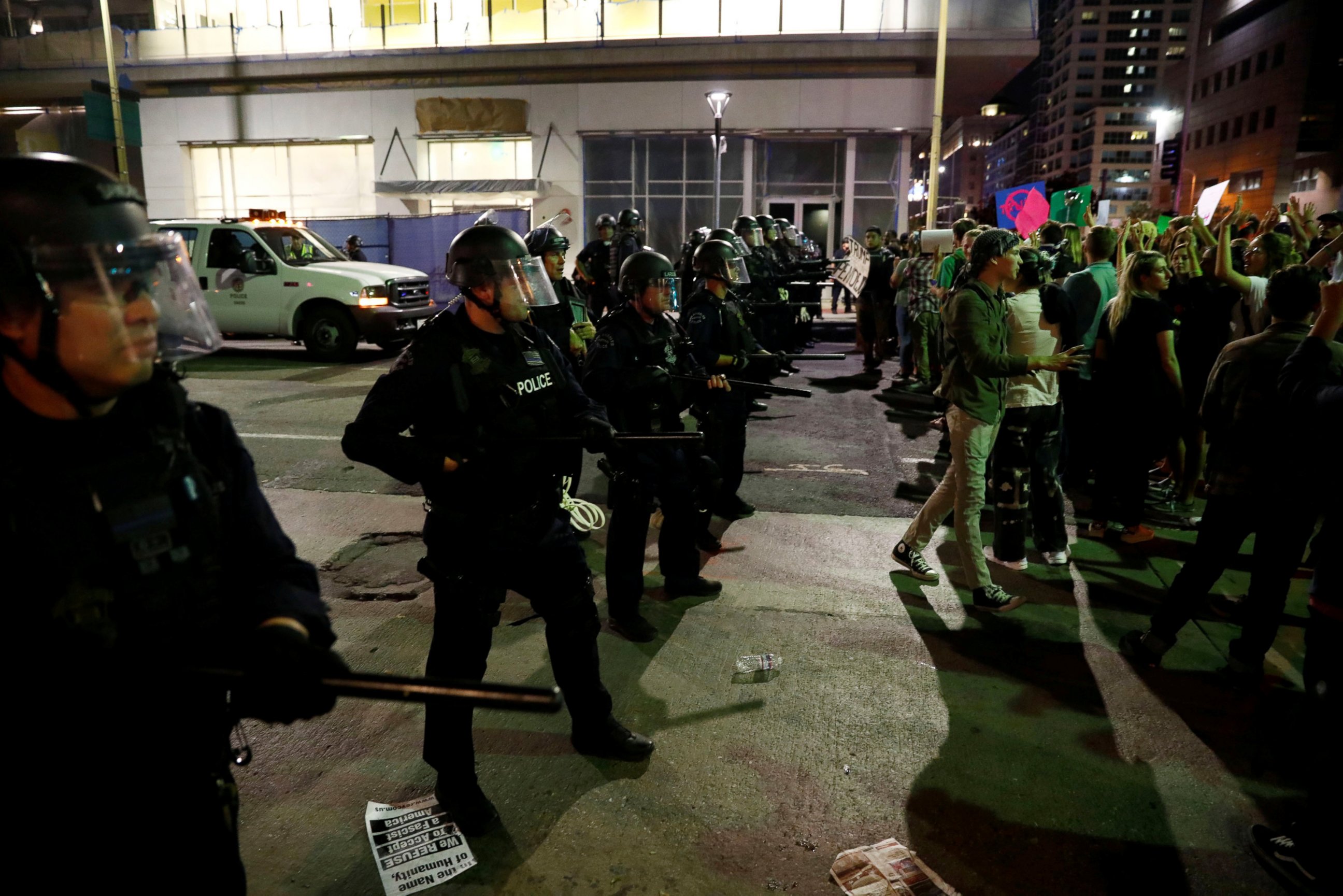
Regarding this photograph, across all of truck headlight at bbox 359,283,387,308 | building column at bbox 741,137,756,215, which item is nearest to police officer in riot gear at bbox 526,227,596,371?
truck headlight at bbox 359,283,387,308

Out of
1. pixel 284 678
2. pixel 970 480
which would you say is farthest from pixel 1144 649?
pixel 284 678

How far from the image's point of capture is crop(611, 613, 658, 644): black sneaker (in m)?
4.69

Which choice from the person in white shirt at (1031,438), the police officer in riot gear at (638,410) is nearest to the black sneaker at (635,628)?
the police officer in riot gear at (638,410)

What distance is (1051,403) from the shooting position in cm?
554

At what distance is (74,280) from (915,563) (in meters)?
4.85

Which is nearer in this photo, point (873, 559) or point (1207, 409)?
point (1207, 409)

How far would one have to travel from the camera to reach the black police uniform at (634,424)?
4750mm

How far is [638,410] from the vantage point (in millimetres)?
4832

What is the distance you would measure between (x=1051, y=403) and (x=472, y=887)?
4.40 m

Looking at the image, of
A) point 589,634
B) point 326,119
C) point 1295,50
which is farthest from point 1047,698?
point 1295,50

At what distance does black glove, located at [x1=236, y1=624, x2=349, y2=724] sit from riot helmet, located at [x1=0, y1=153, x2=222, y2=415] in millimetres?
544

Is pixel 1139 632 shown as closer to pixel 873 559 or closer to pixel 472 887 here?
pixel 873 559

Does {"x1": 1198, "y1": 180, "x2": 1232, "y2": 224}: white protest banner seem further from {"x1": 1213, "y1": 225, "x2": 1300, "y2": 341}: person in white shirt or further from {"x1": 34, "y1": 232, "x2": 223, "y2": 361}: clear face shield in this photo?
{"x1": 34, "y1": 232, "x2": 223, "y2": 361}: clear face shield

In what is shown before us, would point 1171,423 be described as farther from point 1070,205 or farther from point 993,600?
point 1070,205
